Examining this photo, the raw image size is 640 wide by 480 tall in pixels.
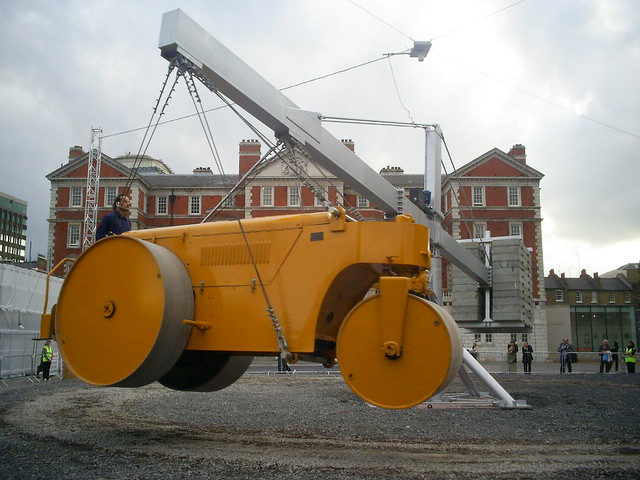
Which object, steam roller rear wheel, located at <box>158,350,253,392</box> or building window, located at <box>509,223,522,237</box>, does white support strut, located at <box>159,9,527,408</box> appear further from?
building window, located at <box>509,223,522,237</box>

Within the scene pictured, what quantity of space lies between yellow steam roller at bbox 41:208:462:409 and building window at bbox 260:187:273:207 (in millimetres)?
46780

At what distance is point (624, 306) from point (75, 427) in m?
71.4

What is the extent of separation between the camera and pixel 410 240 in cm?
596

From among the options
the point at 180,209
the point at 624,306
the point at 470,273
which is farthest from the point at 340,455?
the point at 624,306

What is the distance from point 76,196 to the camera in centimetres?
5478

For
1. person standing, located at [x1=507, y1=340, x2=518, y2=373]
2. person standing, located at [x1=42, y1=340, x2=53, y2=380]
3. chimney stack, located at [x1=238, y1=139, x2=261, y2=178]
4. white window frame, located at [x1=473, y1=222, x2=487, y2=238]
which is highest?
chimney stack, located at [x1=238, y1=139, x2=261, y2=178]

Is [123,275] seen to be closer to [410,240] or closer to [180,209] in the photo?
[410,240]

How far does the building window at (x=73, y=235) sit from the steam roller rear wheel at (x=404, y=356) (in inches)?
2114

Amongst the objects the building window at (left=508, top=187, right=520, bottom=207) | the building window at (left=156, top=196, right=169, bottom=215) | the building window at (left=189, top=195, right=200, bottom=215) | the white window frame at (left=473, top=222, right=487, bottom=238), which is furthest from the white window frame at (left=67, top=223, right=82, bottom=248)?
the building window at (left=508, top=187, right=520, bottom=207)

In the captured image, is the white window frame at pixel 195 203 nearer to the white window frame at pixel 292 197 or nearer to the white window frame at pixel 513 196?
the white window frame at pixel 292 197

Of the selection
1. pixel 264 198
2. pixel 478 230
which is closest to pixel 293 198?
pixel 264 198

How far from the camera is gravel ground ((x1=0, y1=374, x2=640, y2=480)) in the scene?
554 centimetres

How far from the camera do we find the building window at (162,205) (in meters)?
56.8

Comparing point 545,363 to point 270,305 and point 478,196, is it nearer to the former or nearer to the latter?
point 478,196
